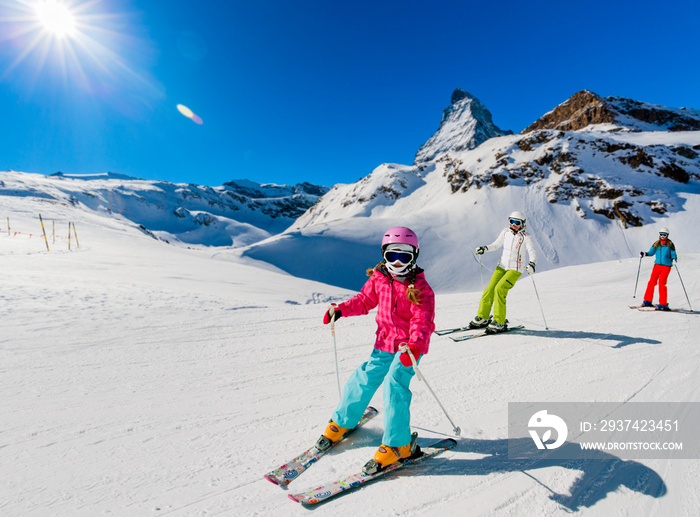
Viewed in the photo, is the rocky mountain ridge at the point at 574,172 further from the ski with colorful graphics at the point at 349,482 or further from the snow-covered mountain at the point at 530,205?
the ski with colorful graphics at the point at 349,482

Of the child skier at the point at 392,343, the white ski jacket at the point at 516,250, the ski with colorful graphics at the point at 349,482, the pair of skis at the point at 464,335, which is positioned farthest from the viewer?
the white ski jacket at the point at 516,250

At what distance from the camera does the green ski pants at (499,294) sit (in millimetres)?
6148

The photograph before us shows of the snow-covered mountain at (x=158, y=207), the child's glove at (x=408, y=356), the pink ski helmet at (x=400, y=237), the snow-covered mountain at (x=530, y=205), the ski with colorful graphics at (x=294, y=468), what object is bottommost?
the ski with colorful graphics at (x=294, y=468)

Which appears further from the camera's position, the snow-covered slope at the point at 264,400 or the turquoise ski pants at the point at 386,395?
the turquoise ski pants at the point at 386,395

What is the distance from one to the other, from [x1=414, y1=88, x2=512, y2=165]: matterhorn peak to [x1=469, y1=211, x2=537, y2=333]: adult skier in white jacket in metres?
151

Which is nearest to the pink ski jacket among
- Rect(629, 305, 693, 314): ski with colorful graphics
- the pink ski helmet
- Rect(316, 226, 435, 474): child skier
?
Rect(316, 226, 435, 474): child skier

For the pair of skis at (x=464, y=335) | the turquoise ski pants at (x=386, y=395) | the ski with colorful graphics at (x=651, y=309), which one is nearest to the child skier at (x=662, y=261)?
the ski with colorful graphics at (x=651, y=309)

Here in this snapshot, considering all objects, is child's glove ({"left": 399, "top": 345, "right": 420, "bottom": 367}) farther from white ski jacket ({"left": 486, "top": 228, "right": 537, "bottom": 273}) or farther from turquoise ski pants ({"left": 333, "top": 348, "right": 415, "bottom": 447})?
white ski jacket ({"left": 486, "top": 228, "right": 537, "bottom": 273})

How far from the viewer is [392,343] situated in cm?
280

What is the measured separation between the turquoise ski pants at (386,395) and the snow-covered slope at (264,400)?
29cm

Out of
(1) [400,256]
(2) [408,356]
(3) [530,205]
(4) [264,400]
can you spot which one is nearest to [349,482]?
(2) [408,356]

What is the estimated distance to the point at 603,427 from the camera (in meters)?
3.04

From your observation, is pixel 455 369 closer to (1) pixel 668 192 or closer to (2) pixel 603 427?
(2) pixel 603 427

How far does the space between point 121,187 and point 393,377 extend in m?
159
